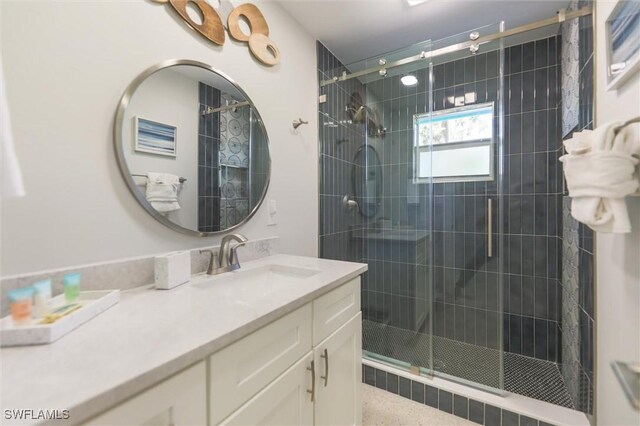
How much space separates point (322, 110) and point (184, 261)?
1606mm

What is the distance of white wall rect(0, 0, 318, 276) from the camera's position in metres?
0.78

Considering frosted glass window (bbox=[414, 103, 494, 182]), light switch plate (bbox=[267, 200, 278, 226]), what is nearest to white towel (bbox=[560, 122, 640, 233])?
frosted glass window (bbox=[414, 103, 494, 182])

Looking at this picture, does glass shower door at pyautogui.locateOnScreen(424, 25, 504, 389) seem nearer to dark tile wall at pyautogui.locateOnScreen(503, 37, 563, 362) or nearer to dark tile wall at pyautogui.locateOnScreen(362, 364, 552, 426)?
dark tile wall at pyautogui.locateOnScreen(503, 37, 563, 362)

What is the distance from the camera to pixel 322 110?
2178 mm

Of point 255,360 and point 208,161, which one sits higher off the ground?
point 208,161

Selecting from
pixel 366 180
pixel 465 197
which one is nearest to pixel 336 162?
pixel 366 180

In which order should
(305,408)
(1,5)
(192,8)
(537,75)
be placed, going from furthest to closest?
1. (537,75)
2. (192,8)
3. (305,408)
4. (1,5)

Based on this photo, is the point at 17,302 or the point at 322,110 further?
the point at 322,110

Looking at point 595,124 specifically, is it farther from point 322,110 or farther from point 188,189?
point 188,189

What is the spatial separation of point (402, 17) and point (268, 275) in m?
1.94

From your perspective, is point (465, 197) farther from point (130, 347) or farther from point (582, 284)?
point (130, 347)

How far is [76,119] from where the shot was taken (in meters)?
0.89

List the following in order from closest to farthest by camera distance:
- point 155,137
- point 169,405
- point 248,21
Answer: point 169,405, point 155,137, point 248,21

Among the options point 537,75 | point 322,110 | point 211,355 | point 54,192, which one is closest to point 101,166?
point 54,192
